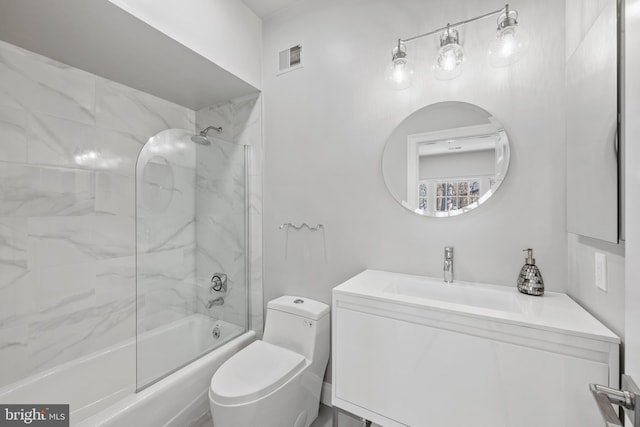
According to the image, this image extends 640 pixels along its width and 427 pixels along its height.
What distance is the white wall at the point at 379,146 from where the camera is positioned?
4.28 ft

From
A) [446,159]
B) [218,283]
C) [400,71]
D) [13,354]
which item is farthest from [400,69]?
[13,354]

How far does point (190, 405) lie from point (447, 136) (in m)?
2.11

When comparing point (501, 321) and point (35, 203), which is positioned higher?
point (35, 203)

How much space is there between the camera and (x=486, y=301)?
1.32 m

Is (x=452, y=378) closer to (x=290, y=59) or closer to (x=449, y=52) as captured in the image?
(x=449, y=52)

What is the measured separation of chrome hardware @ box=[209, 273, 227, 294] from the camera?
208 cm

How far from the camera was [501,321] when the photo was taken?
100 centimetres

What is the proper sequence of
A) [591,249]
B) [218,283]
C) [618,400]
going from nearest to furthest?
1. [618,400]
2. [591,249]
3. [218,283]

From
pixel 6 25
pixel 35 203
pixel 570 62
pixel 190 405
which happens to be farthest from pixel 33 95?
pixel 570 62

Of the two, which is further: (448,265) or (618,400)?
(448,265)

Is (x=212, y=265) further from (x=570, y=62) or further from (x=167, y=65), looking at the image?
(x=570, y=62)

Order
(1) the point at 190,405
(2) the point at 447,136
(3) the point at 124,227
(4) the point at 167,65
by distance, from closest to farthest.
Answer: (2) the point at 447,136, (1) the point at 190,405, (4) the point at 167,65, (3) the point at 124,227

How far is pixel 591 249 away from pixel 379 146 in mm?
1077

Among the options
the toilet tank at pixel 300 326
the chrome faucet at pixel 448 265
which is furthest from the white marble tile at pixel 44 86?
the chrome faucet at pixel 448 265
